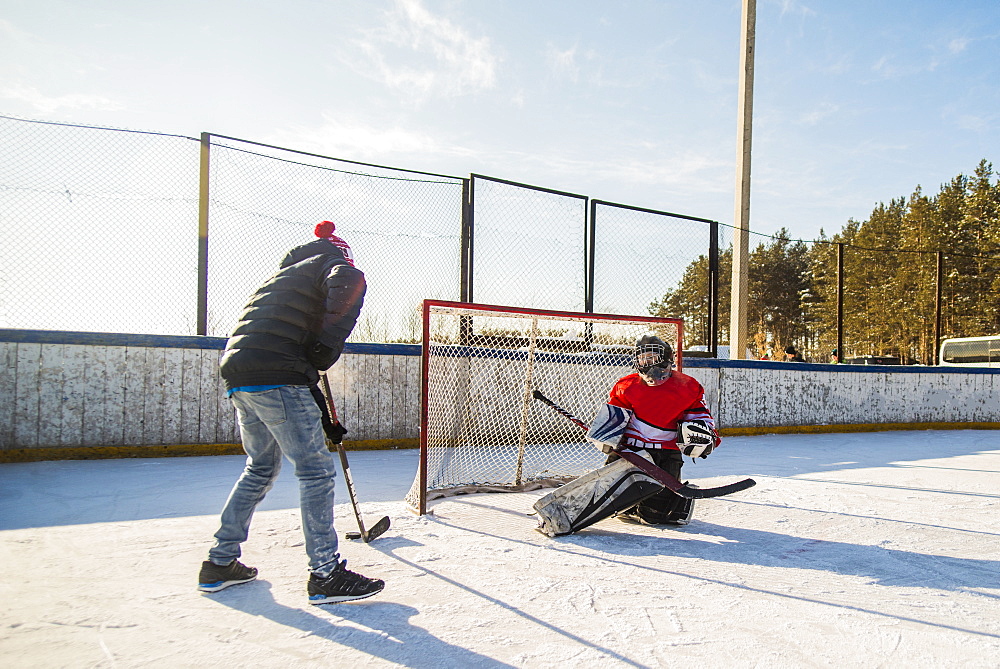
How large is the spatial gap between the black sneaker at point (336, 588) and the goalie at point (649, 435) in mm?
1233

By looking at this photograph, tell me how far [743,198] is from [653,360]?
6.55 meters

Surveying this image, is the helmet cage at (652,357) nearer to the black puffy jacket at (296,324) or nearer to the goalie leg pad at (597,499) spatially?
the goalie leg pad at (597,499)

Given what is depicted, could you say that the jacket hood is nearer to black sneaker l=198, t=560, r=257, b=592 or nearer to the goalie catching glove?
black sneaker l=198, t=560, r=257, b=592

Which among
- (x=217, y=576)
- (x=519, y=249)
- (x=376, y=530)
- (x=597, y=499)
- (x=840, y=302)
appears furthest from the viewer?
(x=840, y=302)

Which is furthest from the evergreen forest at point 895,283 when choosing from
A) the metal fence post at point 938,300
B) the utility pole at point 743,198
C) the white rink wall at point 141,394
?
the white rink wall at point 141,394

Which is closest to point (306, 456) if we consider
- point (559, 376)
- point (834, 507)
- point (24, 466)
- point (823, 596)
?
point (823, 596)

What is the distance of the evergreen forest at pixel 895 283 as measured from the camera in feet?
71.5

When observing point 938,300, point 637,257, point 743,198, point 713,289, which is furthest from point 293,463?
point 938,300

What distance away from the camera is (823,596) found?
2342 millimetres

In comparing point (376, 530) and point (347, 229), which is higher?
point (347, 229)

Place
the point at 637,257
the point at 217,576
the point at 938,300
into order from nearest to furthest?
Answer: 1. the point at 217,576
2. the point at 637,257
3. the point at 938,300

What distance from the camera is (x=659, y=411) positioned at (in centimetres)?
345

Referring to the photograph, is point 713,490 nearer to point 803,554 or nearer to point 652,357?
point 803,554

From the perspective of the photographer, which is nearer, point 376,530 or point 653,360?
point 376,530
